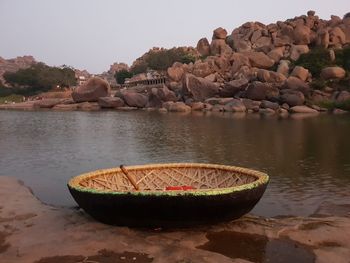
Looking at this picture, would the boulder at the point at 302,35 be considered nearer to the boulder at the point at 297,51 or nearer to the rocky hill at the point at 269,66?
the rocky hill at the point at 269,66

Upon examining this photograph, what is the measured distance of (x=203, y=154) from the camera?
1742 centimetres

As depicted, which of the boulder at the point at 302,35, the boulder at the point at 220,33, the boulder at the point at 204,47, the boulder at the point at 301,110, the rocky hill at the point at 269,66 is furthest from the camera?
the boulder at the point at 204,47

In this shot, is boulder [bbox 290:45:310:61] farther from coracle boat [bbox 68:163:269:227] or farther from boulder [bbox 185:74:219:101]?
coracle boat [bbox 68:163:269:227]

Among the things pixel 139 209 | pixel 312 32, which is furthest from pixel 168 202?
pixel 312 32

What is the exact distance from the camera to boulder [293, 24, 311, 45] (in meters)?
66.1

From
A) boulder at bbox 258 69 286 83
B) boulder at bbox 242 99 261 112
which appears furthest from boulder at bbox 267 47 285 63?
boulder at bbox 242 99 261 112

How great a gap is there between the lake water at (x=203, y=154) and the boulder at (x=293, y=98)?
16984mm

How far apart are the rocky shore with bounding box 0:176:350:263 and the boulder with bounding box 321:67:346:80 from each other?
45353 mm

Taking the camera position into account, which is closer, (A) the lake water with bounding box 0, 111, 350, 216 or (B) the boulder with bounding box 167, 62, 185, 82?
(A) the lake water with bounding box 0, 111, 350, 216

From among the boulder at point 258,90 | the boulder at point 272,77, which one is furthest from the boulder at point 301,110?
the boulder at point 272,77

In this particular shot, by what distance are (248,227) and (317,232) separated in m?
1.15

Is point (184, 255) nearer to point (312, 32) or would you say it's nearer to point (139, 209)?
point (139, 209)

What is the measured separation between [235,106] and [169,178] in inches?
1413

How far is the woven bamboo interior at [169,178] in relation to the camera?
29.0 ft
